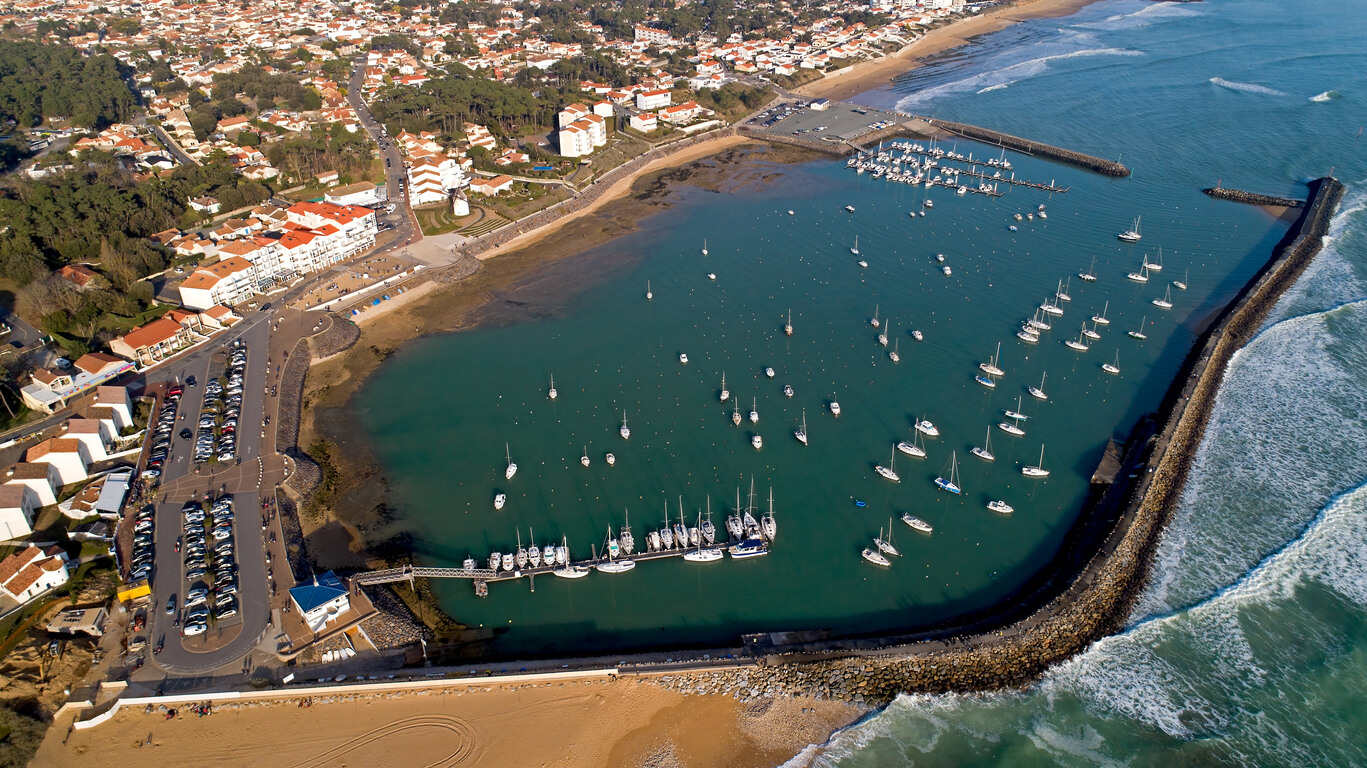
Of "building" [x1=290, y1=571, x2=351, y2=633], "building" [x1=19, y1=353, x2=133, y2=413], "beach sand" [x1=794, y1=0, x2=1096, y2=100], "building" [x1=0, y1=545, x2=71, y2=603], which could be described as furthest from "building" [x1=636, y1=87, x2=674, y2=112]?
"building" [x1=0, y1=545, x2=71, y2=603]

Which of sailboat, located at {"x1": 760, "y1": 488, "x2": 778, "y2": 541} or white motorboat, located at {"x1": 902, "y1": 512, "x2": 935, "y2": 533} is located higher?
sailboat, located at {"x1": 760, "y1": 488, "x2": 778, "y2": 541}

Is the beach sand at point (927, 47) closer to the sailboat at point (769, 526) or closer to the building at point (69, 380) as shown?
the sailboat at point (769, 526)

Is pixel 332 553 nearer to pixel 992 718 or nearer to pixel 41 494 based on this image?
pixel 41 494

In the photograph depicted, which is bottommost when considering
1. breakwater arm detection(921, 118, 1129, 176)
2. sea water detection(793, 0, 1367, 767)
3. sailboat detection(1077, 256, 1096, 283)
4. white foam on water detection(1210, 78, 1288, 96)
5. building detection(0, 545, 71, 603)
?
sea water detection(793, 0, 1367, 767)

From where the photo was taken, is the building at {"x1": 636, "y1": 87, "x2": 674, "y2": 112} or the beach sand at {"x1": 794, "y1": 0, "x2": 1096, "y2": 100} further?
the beach sand at {"x1": 794, "y1": 0, "x2": 1096, "y2": 100}

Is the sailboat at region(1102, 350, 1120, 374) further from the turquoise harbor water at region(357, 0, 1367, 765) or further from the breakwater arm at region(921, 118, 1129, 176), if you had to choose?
the breakwater arm at region(921, 118, 1129, 176)

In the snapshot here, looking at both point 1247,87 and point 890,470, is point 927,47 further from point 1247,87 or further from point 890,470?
point 890,470

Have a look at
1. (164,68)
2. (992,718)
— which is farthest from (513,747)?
(164,68)
